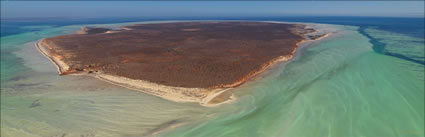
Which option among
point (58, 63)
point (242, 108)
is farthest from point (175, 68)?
point (58, 63)

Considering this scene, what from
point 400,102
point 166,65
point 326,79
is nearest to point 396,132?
point 400,102

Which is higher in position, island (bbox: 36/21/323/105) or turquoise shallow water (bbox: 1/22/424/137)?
island (bbox: 36/21/323/105)

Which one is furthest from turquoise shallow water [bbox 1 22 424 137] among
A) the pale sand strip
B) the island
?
the island

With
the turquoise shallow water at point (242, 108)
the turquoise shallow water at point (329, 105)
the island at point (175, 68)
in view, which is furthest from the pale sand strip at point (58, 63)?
the turquoise shallow water at point (329, 105)

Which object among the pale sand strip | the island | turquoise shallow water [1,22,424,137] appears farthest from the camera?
the pale sand strip

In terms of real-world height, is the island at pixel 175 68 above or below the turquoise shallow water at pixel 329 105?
above

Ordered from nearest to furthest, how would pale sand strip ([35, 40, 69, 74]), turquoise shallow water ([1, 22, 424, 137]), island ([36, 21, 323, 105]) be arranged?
turquoise shallow water ([1, 22, 424, 137]), island ([36, 21, 323, 105]), pale sand strip ([35, 40, 69, 74])

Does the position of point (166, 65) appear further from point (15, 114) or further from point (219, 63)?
point (15, 114)

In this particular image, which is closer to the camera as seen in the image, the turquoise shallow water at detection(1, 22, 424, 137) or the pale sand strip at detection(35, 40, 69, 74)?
the turquoise shallow water at detection(1, 22, 424, 137)

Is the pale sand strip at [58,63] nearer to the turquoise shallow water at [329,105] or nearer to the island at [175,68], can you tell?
the island at [175,68]

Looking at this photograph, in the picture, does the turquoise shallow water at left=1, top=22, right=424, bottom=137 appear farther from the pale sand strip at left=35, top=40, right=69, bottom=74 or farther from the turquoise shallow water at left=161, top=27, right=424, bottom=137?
the pale sand strip at left=35, top=40, right=69, bottom=74
